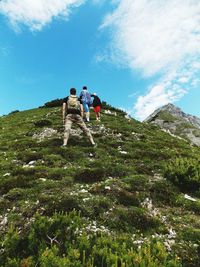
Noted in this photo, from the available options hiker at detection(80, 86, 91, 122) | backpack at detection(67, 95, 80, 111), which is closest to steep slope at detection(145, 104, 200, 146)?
hiker at detection(80, 86, 91, 122)

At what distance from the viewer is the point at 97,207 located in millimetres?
10398

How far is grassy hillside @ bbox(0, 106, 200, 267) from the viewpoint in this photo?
7492 millimetres

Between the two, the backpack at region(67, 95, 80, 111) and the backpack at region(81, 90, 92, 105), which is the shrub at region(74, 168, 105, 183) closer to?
the backpack at region(67, 95, 80, 111)

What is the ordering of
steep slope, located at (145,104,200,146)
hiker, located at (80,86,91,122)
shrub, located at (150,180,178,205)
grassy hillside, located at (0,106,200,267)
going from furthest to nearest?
steep slope, located at (145,104,200,146)
hiker, located at (80,86,91,122)
shrub, located at (150,180,178,205)
grassy hillside, located at (0,106,200,267)

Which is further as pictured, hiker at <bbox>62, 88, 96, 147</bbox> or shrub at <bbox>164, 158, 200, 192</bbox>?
hiker at <bbox>62, 88, 96, 147</bbox>

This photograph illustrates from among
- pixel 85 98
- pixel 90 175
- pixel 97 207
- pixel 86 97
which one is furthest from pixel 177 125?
pixel 97 207

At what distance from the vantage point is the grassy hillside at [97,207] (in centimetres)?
749

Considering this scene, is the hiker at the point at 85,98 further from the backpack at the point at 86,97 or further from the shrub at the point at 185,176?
the shrub at the point at 185,176

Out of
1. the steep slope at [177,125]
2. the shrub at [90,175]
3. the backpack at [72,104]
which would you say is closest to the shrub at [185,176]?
the shrub at [90,175]

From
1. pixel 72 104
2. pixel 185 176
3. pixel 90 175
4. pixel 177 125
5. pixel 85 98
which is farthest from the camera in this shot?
pixel 177 125

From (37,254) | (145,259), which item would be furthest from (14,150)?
(145,259)

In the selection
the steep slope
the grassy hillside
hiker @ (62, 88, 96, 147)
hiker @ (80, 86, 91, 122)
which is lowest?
the grassy hillside

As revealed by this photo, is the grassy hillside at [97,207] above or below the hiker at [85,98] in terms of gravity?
below

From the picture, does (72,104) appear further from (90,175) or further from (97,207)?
(97,207)
